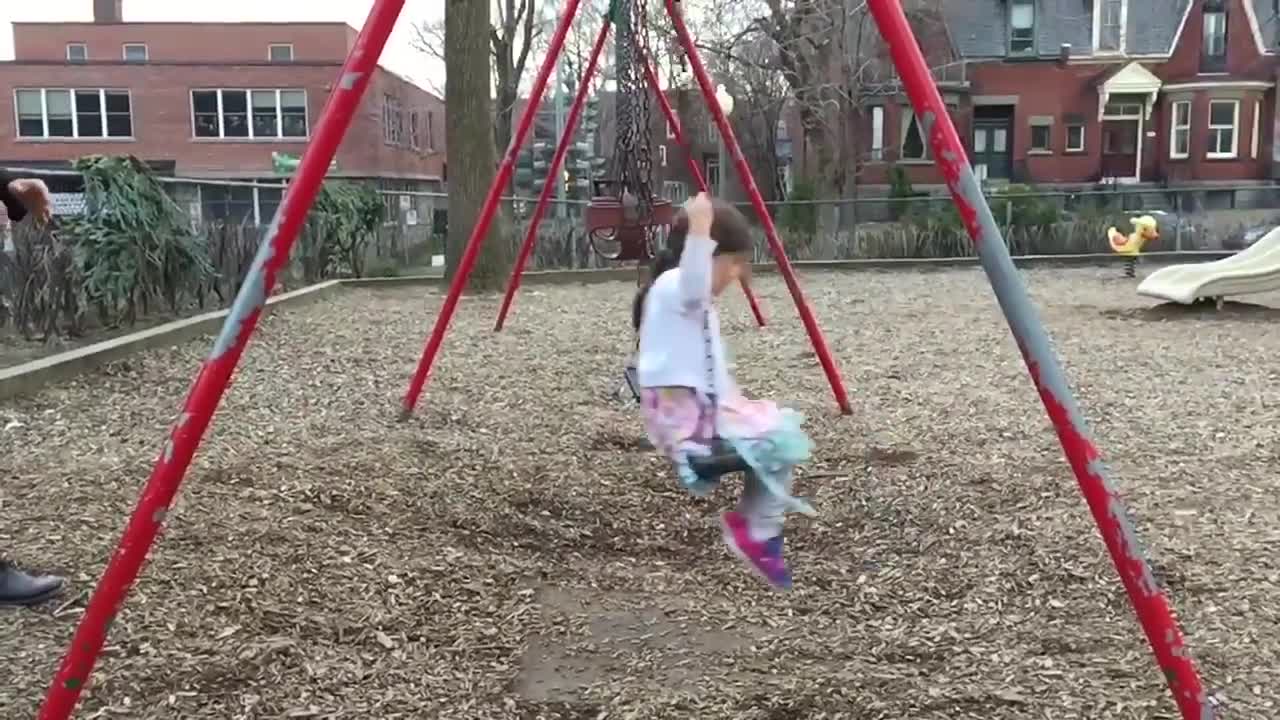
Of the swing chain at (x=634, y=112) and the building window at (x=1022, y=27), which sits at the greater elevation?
the building window at (x=1022, y=27)

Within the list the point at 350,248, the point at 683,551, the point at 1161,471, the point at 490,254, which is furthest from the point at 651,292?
the point at 350,248

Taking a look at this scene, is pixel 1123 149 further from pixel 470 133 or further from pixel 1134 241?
pixel 470 133

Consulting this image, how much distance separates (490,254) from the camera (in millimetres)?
13383

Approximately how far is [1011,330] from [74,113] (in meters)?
41.8

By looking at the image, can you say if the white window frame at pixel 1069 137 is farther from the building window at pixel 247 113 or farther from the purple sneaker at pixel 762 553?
the purple sneaker at pixel 762 553

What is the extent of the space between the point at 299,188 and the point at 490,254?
11.0 meters

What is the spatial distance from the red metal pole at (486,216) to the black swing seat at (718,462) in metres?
2.91

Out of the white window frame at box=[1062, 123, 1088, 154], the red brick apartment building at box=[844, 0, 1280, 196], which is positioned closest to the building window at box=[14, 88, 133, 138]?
the red brick apartment building at box=[844, 0, 1280, 196]

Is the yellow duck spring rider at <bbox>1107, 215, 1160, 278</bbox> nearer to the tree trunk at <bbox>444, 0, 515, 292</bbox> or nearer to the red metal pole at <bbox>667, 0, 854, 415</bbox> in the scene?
the tree trunk at <bbox>444, 0, 515, 292</bbox>

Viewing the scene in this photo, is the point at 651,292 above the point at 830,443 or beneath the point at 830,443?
above

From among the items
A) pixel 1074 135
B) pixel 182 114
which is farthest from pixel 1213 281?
pixel 182 114

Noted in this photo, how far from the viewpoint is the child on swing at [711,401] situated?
2846 millimetres

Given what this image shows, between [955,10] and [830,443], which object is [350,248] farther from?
[955,10]

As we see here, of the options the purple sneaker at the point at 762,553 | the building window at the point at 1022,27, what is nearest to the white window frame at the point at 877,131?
the building window at the point at 1022,27
